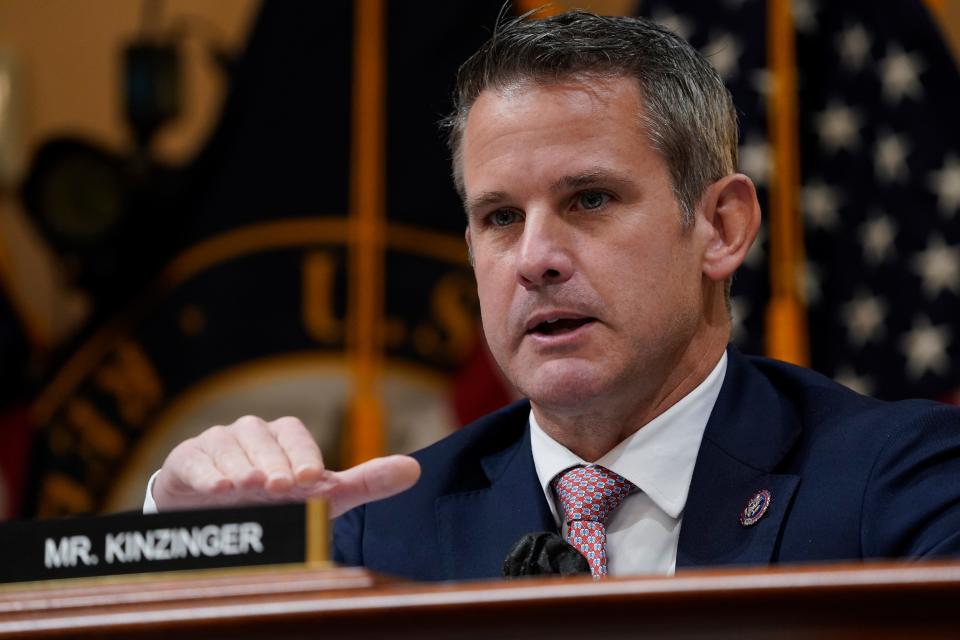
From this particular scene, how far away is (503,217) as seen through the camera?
7.02ft

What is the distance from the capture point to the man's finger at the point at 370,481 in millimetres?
1562

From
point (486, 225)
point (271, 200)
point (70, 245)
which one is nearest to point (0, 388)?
point (70, 245)

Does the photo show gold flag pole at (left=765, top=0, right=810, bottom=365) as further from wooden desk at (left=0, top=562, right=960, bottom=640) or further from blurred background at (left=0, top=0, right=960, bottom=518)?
wooden desk at (left=0, top=562, right=960, bottom=640)

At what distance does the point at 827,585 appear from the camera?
3.17 feet

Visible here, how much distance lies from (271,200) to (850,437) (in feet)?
9.38

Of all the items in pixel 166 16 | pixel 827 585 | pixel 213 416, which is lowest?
pixel 827 585

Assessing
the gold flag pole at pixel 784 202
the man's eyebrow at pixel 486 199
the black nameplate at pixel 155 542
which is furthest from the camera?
the gold flag pole at pixel 784 202

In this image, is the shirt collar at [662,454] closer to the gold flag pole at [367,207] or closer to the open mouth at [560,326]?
the open mouth at [560,326]

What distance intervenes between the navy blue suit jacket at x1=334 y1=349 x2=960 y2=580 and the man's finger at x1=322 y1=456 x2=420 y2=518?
0.51 m

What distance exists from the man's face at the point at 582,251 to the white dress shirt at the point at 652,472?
6 cm

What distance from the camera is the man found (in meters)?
1.92

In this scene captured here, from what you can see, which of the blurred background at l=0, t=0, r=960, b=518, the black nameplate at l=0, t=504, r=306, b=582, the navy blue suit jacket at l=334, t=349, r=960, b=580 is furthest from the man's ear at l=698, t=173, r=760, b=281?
the blurred background at l=0, t=0, r=960, b=518

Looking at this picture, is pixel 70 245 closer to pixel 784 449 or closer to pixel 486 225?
pixel 486 225

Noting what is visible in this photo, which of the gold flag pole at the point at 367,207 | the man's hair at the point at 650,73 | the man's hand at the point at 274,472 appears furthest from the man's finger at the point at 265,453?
the gold flag pole at the point at 367,207
